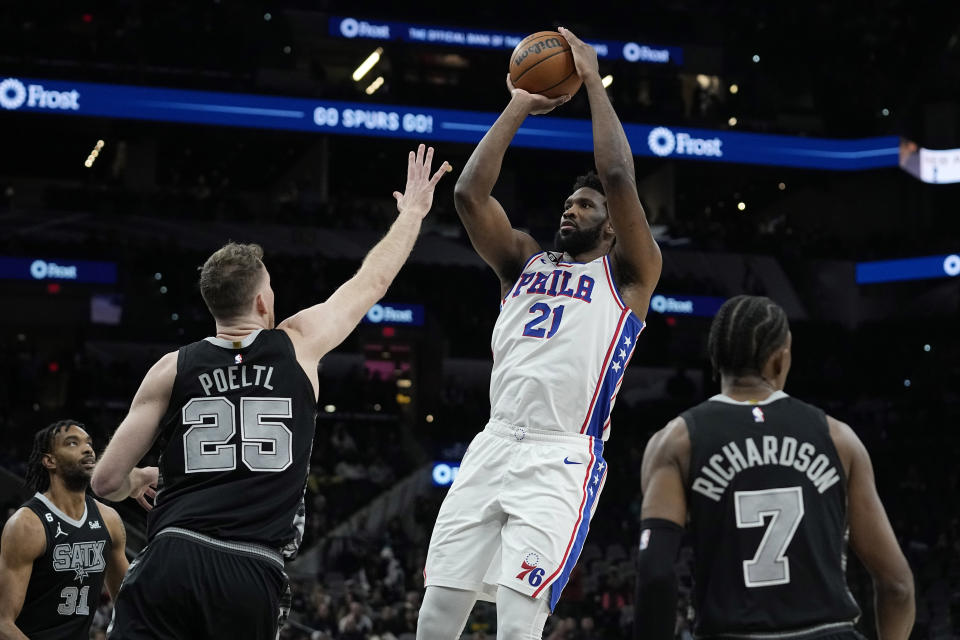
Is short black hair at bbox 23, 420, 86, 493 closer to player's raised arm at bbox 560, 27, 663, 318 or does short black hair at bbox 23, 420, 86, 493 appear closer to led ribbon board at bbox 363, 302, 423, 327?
player's raised arm at bbox 560, 27, 663, 318

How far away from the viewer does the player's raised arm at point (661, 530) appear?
129 inches

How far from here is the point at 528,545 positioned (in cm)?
480

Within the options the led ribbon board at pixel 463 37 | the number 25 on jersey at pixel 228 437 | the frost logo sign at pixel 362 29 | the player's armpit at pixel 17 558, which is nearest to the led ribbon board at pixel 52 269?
the frost logo sign at pixel 362 29

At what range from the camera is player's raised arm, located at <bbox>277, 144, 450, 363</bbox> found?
4461 millimetres

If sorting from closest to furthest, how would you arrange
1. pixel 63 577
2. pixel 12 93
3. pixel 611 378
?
pixel 611 378 < pixel 63 577 < pixel 12 93

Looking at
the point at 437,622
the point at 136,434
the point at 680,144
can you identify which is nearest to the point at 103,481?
the point at 136,434

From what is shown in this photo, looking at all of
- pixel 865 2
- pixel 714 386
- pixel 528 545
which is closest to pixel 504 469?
pixel 528 545

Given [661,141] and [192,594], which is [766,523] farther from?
[661,141]

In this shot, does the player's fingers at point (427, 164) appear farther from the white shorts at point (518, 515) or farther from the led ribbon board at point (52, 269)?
the led ribbon board at point (52, 269)

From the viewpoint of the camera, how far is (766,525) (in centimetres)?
338

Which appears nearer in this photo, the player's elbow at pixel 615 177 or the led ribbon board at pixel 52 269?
the player's elbow at pixel 615 177

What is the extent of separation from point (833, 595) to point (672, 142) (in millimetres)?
23475

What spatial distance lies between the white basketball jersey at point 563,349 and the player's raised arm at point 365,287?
24.6 inches

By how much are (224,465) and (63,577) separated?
8.88 ft
